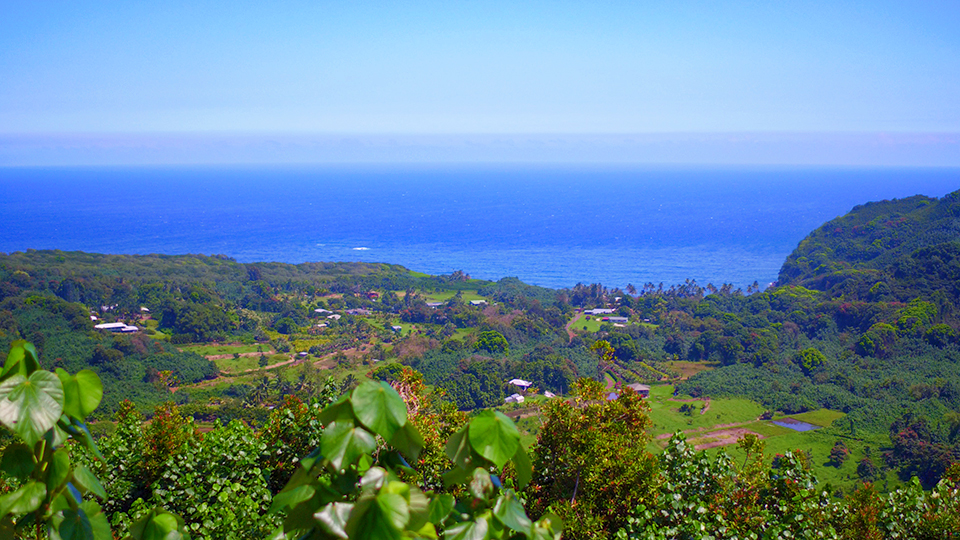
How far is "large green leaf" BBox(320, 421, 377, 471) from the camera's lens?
0.95 m

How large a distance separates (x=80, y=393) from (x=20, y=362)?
11 centimetres

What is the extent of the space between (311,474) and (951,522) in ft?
21.5

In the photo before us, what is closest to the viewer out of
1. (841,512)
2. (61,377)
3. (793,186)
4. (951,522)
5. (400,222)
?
(61,377)

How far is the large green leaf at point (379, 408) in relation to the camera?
944 mm

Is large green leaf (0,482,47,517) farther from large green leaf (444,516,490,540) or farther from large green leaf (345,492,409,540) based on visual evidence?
large green leaf (444,516,490,540)

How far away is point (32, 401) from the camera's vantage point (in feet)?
3.06

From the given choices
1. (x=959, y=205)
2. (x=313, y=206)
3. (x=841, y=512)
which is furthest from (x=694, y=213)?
(x=841, y=512)

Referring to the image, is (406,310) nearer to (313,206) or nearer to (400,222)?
(400,222)

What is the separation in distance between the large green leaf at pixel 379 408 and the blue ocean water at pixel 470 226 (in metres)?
60.9

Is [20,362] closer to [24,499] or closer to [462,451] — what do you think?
[24,499]

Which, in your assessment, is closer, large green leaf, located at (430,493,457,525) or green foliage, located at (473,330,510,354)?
large green leaf, located at (430,493,457,525)

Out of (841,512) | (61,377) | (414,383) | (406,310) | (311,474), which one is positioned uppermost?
(61,377)

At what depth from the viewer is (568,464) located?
6.49 meters

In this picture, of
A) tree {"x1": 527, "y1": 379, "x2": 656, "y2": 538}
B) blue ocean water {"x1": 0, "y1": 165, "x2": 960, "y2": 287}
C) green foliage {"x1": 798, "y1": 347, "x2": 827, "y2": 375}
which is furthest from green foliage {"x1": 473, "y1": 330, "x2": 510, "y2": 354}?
tree {"x1": 527, "y1": 379, "x2": 656, "y2": 538}
